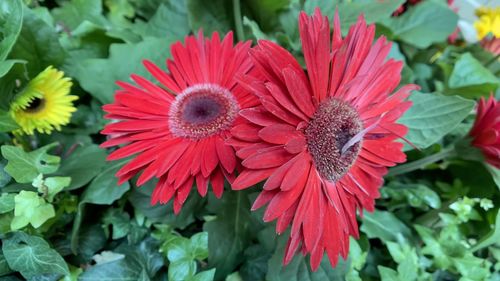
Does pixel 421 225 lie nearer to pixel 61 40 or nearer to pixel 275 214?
pixel 275 214

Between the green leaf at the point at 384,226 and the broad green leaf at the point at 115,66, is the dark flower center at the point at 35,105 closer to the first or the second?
the broad green leaf at the point at 115,66

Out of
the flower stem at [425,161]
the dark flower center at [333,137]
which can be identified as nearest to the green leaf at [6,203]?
the dark flower center at [333,137]

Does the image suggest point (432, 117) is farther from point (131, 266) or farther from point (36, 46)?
point (36, 46)

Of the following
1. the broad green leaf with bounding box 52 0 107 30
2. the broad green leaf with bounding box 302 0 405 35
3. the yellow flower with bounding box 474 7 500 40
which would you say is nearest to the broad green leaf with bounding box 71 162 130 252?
the broad green leaf with bounding box 52 0 107 30

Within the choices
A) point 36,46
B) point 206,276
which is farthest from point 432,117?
point 36,46

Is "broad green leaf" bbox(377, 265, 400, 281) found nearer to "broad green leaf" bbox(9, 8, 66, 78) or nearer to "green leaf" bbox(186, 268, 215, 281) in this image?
"green leaf" bbox(186, 268, 215, 281)

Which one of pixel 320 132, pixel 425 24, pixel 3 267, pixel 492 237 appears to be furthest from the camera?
pixel 425 24

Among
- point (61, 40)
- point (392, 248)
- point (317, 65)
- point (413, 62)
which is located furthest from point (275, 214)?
point (413, 62)
